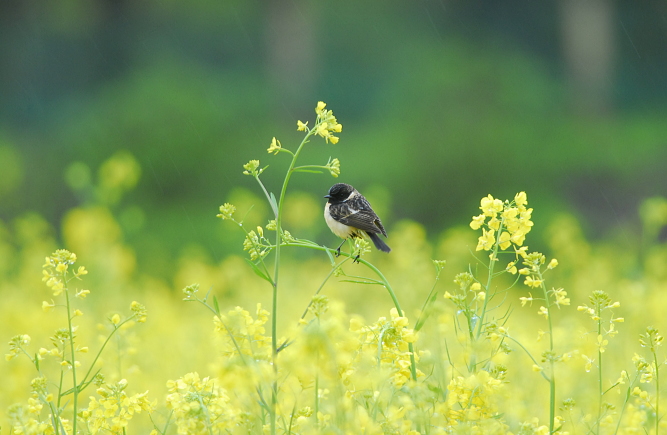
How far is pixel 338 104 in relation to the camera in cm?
1184

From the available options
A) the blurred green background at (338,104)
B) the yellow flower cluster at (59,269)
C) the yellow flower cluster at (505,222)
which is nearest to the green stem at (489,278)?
the yellow flower cluster at (505,222)

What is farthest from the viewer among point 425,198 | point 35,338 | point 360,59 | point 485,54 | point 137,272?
point 360,59

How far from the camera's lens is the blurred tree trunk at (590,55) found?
36.0 feet

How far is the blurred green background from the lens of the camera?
365 inches

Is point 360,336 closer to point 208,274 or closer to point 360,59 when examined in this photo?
point 208,274

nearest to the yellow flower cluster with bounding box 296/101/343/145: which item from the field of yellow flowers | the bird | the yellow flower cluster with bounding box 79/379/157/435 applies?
the field of yellow flowers

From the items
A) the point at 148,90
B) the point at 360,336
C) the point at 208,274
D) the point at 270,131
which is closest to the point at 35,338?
the point at 208,274

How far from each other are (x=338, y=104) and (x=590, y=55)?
4.11 m

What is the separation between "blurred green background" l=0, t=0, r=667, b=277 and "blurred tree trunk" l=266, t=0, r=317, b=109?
31 millimetres

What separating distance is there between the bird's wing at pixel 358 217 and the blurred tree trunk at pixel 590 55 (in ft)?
30.1

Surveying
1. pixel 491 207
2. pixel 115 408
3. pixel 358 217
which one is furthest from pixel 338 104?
pixel 115 408

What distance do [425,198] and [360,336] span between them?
26.1ft

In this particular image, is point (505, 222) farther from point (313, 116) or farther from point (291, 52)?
point (291, 52)

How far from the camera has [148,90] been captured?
10.8 meters
